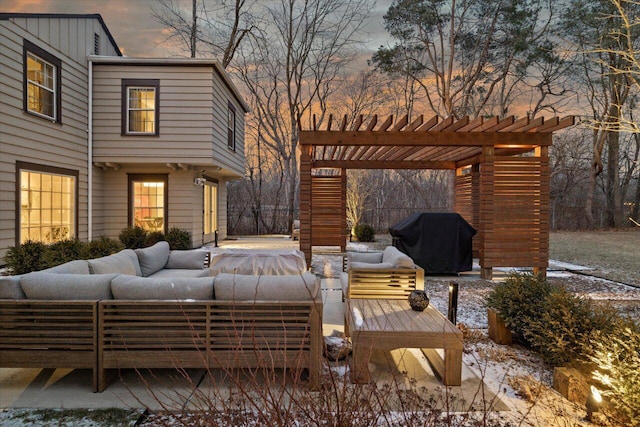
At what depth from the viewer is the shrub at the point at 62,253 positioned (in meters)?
6.34

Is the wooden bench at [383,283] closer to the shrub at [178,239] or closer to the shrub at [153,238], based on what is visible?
the shrub at [178,239]

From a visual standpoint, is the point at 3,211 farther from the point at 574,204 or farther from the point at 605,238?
the point at 574,204

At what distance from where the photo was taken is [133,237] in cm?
980

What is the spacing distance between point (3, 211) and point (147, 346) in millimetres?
6314

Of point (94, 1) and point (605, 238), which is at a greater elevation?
point (94, 1)

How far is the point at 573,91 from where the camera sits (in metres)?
18.0

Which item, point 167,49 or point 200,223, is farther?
point 167,49

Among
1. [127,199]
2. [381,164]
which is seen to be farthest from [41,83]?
[381,164]

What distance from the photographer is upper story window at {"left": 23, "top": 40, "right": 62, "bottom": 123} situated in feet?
25.5

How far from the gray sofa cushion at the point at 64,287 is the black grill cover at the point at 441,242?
615cm

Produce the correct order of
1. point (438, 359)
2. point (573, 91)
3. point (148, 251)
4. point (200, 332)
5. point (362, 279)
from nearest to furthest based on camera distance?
point (200, 332) < point (438, 359) < point (362, 279) < point (148, 251) < point (573, 91)

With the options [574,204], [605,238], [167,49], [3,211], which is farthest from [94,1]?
[574,204]

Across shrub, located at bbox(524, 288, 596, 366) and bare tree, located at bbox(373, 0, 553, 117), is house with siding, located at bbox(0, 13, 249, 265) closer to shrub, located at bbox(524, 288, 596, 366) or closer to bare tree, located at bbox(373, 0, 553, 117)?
bare tree, located at bbox(373, 0, 553, 117)

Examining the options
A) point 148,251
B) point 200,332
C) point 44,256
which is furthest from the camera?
point 44,256
